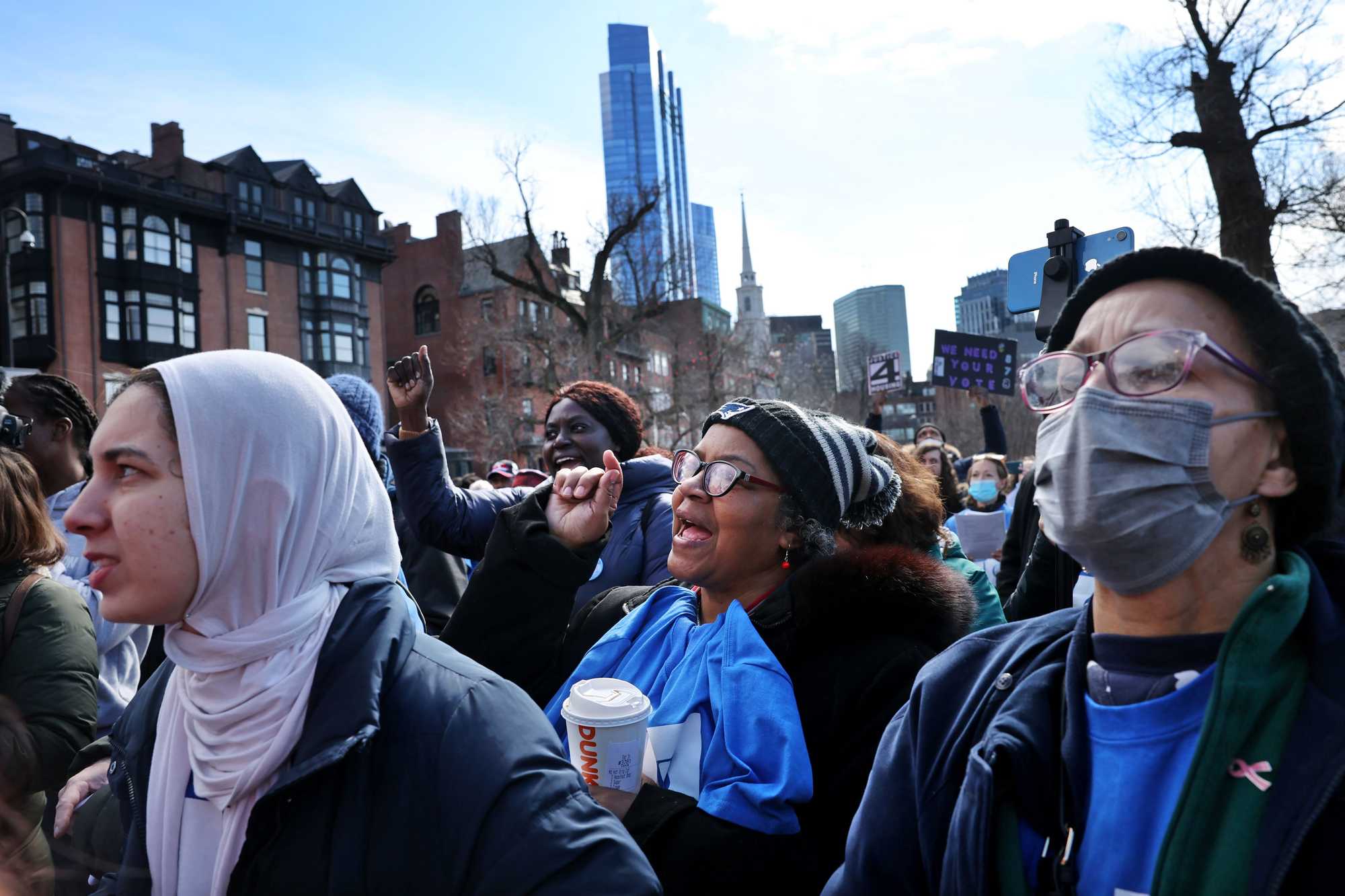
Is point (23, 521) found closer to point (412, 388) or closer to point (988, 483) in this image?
point (412, 388)

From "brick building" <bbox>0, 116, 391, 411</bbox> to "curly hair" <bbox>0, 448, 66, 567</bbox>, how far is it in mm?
33967

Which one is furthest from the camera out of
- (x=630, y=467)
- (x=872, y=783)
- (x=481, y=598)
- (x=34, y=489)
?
(x=630, y=467)

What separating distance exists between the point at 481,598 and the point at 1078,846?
181 centimetres

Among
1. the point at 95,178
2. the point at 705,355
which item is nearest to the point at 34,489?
the point at 705,355

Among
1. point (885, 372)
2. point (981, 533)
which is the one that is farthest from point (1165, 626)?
point (885, 372)

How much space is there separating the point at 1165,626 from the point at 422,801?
1.34m

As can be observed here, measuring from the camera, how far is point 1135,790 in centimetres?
146

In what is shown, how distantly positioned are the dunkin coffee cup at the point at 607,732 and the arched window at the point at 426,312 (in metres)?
49.6

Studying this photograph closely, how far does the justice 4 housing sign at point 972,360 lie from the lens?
11.5 m

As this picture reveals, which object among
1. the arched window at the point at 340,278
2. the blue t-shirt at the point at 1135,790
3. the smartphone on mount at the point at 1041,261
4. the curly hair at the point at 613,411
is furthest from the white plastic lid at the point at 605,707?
the arched window at the point at 340,278

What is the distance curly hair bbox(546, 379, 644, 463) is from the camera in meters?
4.79

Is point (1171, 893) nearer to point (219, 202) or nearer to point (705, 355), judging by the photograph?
point (705, 355)

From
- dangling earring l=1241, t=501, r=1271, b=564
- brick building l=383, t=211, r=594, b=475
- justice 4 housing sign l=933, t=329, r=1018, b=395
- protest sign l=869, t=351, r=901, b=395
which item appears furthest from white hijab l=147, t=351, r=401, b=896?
brick building l=383, t=211, r=594, b=475

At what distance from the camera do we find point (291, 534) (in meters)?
1.78
